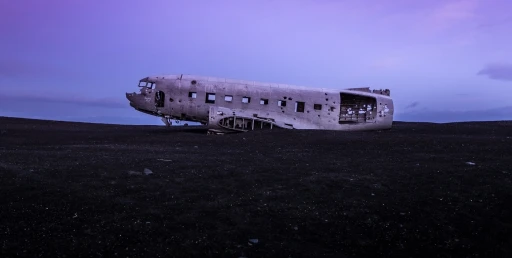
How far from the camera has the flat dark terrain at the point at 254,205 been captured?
742 cm

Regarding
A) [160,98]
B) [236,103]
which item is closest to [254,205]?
[236,103]

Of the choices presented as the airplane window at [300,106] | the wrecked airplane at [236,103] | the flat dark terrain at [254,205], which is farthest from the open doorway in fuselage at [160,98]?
the flat dark terrain at [254,205]

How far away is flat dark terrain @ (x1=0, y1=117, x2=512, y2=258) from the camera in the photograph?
7418 millimetres

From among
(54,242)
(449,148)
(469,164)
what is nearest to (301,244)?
(54,242)

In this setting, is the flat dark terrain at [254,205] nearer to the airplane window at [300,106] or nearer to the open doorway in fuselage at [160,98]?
the open doorway in fuselage at [160,98]

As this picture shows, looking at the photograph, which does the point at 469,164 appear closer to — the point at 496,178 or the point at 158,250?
the point at 496,178

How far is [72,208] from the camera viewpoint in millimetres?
8844

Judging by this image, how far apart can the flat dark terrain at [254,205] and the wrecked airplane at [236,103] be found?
11188mm

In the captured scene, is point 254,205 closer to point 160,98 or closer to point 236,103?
point 236,103

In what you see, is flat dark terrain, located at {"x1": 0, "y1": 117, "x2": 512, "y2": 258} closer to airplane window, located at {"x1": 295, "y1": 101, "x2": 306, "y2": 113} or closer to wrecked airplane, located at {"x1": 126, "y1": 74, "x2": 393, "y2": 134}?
wrecked airplane, located at {"x1": 126, "y1": 74, "x2": 393, "y2": 134}

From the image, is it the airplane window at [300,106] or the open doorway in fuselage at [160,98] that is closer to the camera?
the open doorway in fuselage at [160,98]

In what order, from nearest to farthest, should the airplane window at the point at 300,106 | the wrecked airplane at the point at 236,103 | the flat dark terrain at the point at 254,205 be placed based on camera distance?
the flat dark terrain at the point at 254,205 → the wrecked airplane at the point at 236,103 → the airplane window at the point at 300,106

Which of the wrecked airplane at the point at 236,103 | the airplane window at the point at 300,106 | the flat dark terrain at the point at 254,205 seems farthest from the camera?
the airplane window at the point at 300,106

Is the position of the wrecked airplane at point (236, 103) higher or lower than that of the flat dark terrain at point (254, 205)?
higher
